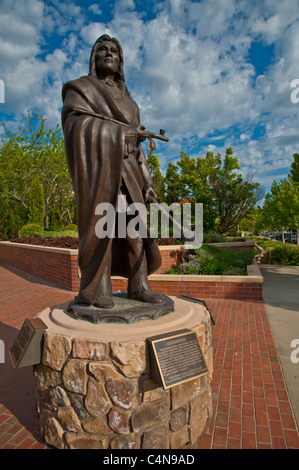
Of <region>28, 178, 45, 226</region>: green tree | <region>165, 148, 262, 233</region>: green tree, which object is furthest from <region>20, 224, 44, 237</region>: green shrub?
<region>165, 148, 262, 233</region>: green tree

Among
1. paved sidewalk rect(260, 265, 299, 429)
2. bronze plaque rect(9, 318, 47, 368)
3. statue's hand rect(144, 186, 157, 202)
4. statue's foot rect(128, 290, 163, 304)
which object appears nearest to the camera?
bronze plaque rect(9, 318, 47, 368)

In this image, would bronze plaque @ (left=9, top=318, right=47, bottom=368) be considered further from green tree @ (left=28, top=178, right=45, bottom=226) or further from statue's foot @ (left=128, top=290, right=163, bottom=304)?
green tree @ (left=28, top=178, right=45, bottom=226)

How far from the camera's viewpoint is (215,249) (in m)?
9.67

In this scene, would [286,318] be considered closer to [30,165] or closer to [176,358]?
[176,358]

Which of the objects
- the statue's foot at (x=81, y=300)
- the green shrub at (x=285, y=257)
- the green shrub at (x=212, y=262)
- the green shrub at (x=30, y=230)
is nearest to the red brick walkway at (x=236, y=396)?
the statue's foot at (x=81, y=300)

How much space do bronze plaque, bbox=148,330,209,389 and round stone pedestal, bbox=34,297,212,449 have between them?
0.10m

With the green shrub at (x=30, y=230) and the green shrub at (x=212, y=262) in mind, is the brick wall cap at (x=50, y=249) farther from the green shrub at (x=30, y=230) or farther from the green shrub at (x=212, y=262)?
the green shrub at (x=212, y=262)

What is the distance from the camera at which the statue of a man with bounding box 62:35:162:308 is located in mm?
2514

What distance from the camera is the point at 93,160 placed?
8.25ft

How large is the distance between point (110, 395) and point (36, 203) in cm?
1875

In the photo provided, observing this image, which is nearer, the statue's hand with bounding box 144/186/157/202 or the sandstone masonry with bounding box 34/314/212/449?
the sandstone masonry with bounding box 34/314/212/449

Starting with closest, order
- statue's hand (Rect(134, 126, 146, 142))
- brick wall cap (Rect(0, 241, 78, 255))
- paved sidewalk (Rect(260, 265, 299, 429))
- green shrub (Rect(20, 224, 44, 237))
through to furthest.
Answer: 1. statue's hand (Rect(134, 126, 146, 142))
2. paved sidewalk (Rect(260, 265, 299, 429))
3. brick wall cap (Rect(0, 241, 78, 255))
4. green shrub (Rect(20, 224, 44, 237))
